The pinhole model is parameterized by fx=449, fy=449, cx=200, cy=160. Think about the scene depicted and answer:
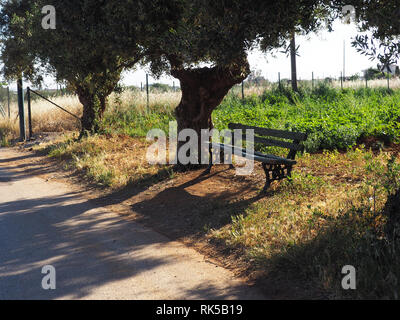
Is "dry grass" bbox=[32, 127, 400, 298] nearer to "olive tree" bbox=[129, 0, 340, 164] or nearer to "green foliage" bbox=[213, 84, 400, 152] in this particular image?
"green foliage" bbox=[213, 84, 400, 152]

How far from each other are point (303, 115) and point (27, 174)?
782 centimetres

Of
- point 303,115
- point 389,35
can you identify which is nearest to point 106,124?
point 303,115

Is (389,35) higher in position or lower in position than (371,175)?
higher

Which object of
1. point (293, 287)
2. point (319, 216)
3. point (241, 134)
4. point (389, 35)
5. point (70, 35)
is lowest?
point (293, 287)

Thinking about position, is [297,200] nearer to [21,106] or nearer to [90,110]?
[90,110]

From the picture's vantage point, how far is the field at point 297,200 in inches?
174

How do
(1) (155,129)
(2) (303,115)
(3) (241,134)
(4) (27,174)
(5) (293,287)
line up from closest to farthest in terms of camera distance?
(5) (293,287)
(3) (241,134)
(4) (27,174)
(2) (303,115)
(1) (155,129)

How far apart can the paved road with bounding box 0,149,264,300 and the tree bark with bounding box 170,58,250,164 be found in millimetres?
2853

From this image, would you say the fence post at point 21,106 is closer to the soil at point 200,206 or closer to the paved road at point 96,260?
the soil at point 200,206

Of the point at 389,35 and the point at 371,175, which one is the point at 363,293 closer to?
the point at 389,35

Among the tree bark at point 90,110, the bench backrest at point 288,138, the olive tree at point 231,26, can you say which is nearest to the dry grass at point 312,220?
the bench backrest at point 288,138

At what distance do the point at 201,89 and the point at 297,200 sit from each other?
3.61m

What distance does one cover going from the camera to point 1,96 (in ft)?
183

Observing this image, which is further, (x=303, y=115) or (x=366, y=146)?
(x=303, y=115)
